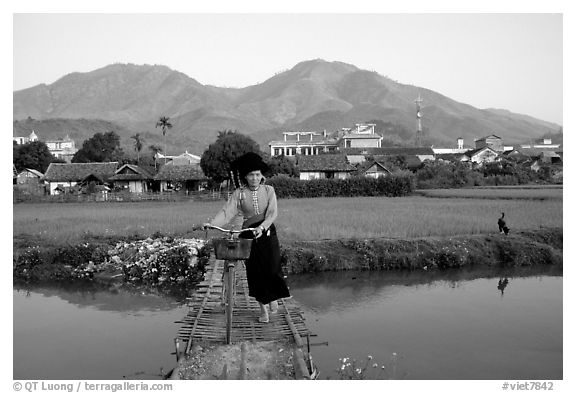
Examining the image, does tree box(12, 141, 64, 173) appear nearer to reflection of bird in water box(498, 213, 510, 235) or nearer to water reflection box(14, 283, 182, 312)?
water reflection box(14, 283, 182, 312)

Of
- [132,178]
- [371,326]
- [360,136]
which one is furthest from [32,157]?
[371,326]

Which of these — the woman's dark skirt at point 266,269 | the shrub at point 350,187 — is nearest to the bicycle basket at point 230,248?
the woman's dark skirt at point 266,269

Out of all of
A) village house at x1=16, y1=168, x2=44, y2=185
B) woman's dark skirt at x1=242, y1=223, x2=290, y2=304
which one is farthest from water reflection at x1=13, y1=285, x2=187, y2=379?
village house at x1=16, y1=168, x2=44, y2=185

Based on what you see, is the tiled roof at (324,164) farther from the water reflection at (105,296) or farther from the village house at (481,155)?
the water reflection at (105,296)

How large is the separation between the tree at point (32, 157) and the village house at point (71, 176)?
8528mm

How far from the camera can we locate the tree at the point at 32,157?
37375 millimetres

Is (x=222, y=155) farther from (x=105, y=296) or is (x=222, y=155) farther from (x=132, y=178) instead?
(x=105, y=296)

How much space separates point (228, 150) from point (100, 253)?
17.1 metres

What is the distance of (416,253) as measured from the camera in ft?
36.3

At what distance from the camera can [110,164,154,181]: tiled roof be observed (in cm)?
2991

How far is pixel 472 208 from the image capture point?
643 inches

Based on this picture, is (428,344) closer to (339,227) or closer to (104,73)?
(339,227)
